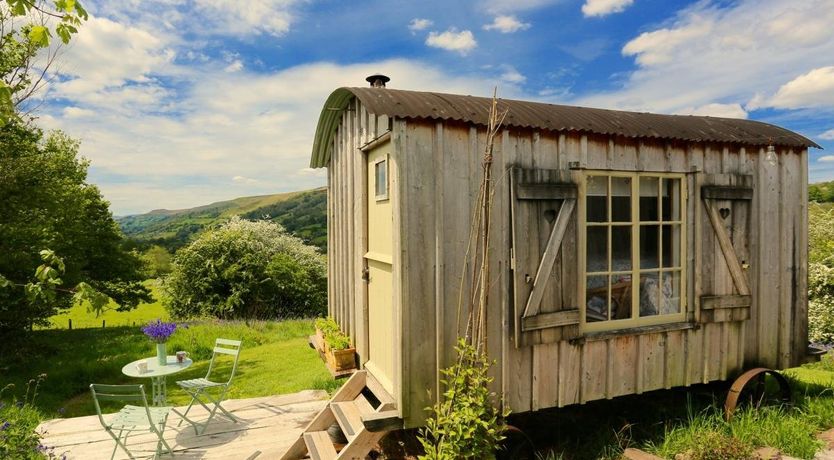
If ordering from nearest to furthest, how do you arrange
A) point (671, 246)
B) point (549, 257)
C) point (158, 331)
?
point (549, 257), point (671, 246), point (158, 331)

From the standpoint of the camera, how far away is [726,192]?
199 inches

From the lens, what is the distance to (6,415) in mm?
5285

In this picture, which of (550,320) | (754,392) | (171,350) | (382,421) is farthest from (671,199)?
(171,350)

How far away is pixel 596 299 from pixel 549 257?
83cm

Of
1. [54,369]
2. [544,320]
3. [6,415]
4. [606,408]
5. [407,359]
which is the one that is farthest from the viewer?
[54,369]

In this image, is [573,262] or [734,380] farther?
[734,380]

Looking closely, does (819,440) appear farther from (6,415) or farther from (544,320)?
(6,415)

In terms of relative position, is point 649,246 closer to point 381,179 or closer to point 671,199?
point 671,199

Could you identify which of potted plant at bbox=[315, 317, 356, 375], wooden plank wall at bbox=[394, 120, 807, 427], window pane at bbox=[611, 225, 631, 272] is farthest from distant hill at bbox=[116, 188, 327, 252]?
window pane at bbox=[611, 225, 631, 272]

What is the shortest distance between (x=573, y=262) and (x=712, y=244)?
1.87 metres

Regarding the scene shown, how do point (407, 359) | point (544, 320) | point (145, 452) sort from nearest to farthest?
point (407, 359) < point (544, 320) < point (145, 452)

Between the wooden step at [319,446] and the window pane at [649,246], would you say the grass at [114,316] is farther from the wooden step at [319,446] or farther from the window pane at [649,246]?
the window pane at [649,246]

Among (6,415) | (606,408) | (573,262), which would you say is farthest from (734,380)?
(6,415)

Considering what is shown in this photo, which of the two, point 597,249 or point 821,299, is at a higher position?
point 597,249
